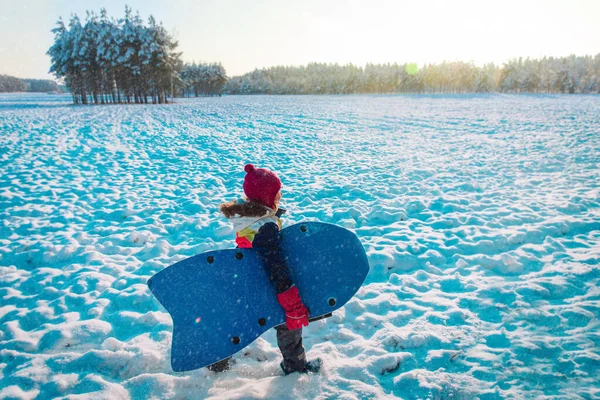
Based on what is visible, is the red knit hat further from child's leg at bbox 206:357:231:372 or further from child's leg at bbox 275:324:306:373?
child's leg at bbox 206:357:231:372

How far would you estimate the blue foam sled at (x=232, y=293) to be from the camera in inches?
85.7

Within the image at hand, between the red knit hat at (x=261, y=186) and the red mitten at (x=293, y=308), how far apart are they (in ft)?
1.98

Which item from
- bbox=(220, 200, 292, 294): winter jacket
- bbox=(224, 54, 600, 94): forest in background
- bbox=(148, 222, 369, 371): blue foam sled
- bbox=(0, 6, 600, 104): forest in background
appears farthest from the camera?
bbox=(224, 54, 600, 94): forest in background

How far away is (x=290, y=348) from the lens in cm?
238

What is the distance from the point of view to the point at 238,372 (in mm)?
2484

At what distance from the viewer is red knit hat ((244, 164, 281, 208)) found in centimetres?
218

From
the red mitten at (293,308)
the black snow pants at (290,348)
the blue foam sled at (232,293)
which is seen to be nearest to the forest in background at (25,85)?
the blue foam sled at (232,293)

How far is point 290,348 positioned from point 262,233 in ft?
3.17

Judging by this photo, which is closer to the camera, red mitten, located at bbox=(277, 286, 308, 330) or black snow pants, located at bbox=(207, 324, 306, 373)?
red mitten, located at bbox=(277, 286, 308, 330)

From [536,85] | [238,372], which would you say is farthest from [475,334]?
[536,85]

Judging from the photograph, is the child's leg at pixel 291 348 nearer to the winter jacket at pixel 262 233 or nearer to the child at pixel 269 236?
the child at pixel 269 236

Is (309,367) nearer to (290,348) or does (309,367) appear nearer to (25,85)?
(290,348)

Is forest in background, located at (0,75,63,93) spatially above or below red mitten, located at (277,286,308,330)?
above

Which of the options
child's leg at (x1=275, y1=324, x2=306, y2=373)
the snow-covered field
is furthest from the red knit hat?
the snow-covered field
